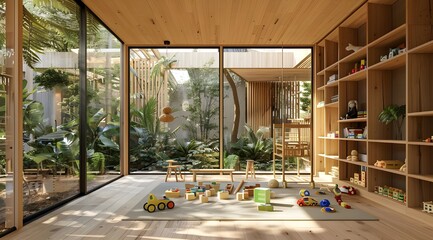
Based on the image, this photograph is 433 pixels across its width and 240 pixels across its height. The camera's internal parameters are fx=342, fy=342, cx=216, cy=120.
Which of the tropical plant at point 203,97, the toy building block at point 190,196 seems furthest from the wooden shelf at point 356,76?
the toy building block at point 190,196

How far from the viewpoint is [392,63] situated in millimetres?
3607

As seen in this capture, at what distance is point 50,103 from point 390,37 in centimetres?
352

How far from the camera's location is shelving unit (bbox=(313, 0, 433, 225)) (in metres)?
3.15

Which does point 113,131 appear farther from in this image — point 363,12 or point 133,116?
point 363,12

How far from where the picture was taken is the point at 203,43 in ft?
19.2

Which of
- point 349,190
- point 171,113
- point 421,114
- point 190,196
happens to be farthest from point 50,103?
point 349,190

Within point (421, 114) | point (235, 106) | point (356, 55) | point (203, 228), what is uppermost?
point (356, 55)

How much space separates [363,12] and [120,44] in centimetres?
376

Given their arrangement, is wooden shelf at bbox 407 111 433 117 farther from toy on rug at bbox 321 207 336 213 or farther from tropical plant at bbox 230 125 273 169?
tropical plant at bbox 230 125 273 169

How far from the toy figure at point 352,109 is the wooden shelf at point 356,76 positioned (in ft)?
1.00

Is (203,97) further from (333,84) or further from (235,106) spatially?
(333,84)

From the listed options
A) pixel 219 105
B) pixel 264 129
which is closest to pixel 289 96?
pixel 264 129

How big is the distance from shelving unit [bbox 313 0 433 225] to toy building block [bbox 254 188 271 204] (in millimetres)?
1239

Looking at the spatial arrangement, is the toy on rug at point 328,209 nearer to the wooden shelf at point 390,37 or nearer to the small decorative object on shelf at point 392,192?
the small decorative object on shelf at point 392,192
